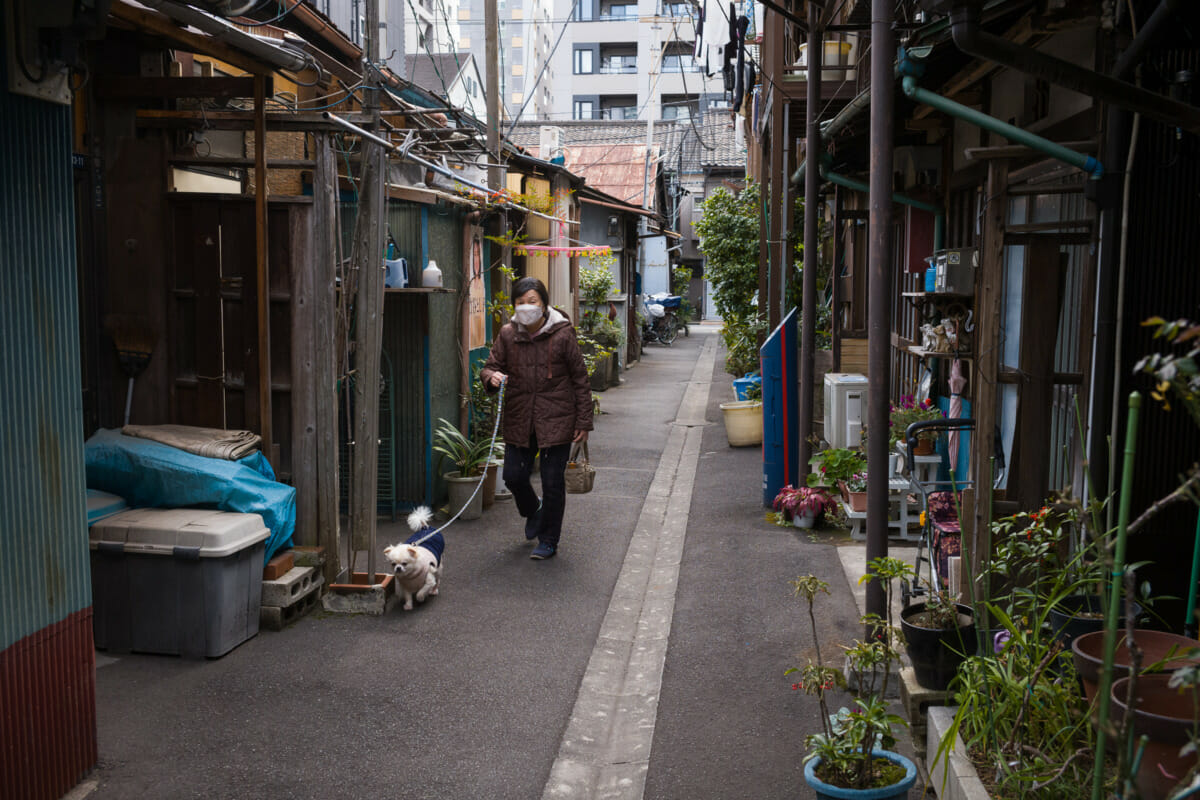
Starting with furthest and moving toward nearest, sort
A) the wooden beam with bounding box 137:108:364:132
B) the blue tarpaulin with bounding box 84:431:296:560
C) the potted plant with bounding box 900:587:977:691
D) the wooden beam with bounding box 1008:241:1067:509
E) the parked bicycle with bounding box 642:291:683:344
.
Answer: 1. the parked bicycle with bounding box 642:291:683:344
2. the wooden beam with bounding box 137:108:364:132
3. the blue tarpaulin with bounding box 84:431:296:560
4. the wooden beam with bounding box 1008:241:1067:509
5. the potted plant with bounding box 900:587:977:691

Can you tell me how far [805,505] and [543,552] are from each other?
2.31m

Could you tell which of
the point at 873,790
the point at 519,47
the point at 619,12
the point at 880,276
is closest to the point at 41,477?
the point at 873,790

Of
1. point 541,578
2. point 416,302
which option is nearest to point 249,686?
point 541,578

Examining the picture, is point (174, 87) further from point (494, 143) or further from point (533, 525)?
Result: point (494, 143)

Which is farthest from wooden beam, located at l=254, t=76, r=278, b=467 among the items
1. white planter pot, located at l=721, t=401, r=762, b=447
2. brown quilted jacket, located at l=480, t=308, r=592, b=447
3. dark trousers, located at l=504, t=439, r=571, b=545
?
white planter pot, located at l=721, t=401, r=762, b=447

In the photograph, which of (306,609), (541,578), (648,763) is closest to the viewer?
(648,763)

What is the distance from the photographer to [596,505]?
10352 mm

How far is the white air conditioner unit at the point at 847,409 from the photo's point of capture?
9.48m

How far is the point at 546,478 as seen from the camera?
814 cm

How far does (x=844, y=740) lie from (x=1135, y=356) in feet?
7.65

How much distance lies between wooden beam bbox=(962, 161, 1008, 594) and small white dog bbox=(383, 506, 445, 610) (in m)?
3.48

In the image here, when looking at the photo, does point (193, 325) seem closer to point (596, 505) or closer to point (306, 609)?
point (306, 609)

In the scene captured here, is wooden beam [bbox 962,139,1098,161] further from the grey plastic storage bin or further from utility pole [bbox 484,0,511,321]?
utility pole [bbox 484,0,511,321]

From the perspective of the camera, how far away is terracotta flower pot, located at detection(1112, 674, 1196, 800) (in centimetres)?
284
